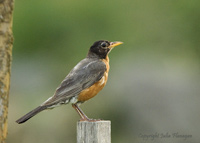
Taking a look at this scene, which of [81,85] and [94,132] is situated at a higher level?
[81,85]

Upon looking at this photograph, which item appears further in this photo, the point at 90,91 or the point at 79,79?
the point at 79,79

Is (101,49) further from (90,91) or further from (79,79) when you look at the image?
(90,91)

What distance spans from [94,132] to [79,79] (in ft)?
5.96

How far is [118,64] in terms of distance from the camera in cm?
1191

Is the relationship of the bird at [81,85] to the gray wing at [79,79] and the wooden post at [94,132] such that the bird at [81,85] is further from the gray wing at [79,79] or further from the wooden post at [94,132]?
the wooden post at [94,132]

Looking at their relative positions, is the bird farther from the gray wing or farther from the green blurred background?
the green blurred background

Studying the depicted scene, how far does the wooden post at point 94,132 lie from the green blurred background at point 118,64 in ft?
19.6

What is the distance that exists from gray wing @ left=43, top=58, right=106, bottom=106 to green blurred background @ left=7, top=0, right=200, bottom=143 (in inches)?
166

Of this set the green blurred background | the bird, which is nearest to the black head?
the bird

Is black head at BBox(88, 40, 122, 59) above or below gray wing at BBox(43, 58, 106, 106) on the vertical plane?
above

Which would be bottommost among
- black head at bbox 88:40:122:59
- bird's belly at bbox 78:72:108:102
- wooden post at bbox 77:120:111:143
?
wooden post at bbox 77:120:111:143

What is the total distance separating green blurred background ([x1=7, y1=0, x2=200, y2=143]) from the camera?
1047cm

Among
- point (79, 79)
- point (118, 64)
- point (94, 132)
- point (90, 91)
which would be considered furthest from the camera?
point (118, 64)

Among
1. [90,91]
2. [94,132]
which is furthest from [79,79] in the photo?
[94,132]
